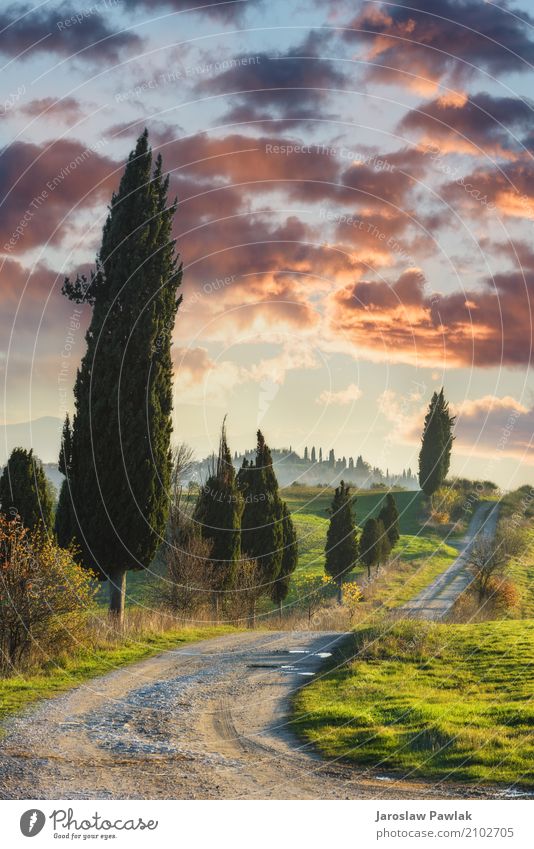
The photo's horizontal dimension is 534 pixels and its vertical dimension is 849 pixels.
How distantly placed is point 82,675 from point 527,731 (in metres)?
10.1

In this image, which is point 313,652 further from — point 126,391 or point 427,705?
point 126,391

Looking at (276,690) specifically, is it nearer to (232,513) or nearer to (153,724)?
(153,724)

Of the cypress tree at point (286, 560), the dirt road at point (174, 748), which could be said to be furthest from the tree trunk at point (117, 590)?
the cypress tree at point (286, 560)

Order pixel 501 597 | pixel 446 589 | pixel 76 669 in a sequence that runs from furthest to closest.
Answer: pixel 446 589 < pixel 501 597 < pixel 76 669

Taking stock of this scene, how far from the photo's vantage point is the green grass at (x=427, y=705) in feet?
39.1

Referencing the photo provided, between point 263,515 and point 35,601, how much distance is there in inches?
931

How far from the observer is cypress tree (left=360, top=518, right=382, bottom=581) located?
175 feet

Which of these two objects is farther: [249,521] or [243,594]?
[249,521]

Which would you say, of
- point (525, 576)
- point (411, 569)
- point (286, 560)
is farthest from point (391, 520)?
point (286, 560)

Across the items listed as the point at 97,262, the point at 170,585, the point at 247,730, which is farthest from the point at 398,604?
the point at 247,730

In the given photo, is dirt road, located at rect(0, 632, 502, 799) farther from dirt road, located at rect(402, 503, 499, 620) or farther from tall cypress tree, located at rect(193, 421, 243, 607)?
dirt road, located at rect(402, 503, 499, 620)

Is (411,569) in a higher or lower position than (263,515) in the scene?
lower

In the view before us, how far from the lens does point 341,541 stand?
48875mm

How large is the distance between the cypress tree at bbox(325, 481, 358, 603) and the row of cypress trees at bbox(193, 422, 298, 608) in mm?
6508
